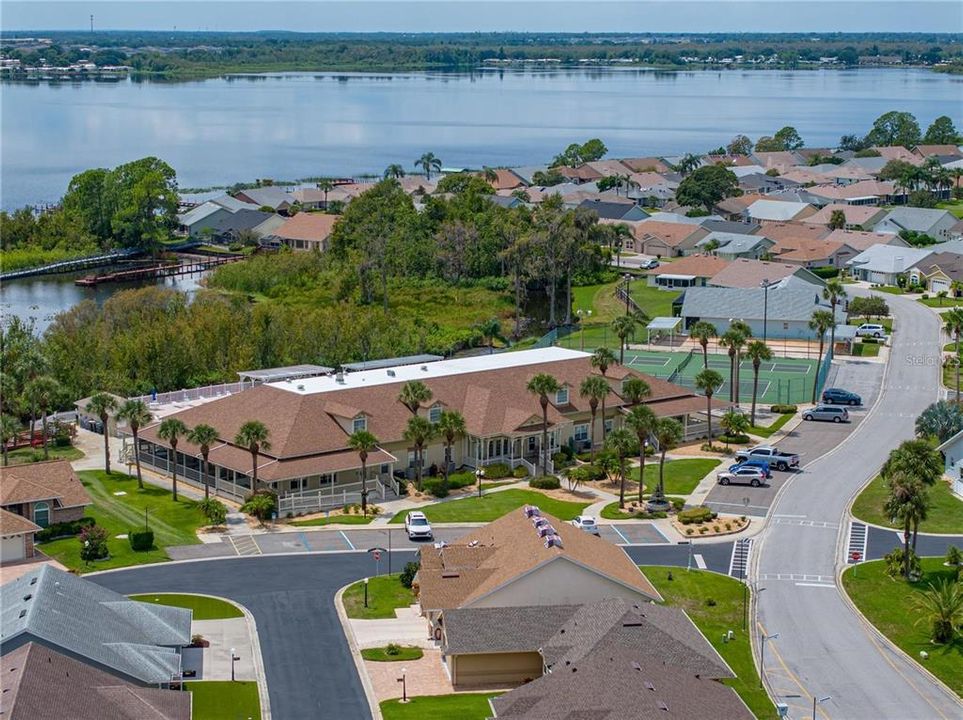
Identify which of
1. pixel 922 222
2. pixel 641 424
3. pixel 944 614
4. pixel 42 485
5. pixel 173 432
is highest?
pixel 641 424

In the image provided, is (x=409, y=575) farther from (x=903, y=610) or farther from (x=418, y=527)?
(x=903, y=610)

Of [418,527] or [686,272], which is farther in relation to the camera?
[686,272]

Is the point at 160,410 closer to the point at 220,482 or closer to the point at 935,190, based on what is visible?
the point at 220,482

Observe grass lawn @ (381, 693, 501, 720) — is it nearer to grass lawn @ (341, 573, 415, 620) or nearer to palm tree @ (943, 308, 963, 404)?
grass lawn @ (341, 573, 415, 620)

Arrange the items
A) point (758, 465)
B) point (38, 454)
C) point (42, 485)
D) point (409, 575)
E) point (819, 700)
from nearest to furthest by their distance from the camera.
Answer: point (819, 700)
point (409, 575)
point (42, 485)
point (758, 465)
point (38, 454)

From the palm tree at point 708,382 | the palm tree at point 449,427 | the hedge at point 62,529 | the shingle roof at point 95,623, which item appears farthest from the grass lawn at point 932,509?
the hedge at point 62,529

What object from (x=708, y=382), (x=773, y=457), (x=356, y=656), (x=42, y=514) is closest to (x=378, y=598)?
(x=356, y=656)

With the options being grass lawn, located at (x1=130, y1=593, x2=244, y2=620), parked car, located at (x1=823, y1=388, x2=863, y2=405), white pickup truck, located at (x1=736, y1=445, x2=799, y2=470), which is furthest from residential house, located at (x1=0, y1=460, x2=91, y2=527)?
parked car, located at (x1=823, y1=388, x2=863, y2=405)
